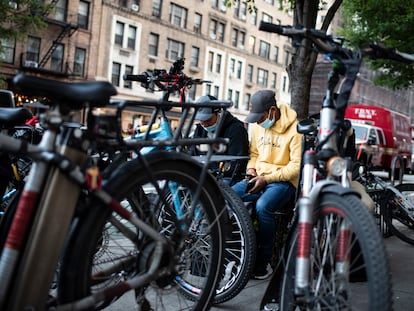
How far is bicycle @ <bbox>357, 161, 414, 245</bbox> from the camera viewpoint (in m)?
6.81

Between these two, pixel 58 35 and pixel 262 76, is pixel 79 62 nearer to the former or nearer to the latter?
pixel 58 35

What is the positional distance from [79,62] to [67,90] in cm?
3440

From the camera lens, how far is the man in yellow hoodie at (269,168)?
432 centimetres

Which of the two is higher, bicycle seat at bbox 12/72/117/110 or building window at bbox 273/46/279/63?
building window at bbox 273/46/279/63

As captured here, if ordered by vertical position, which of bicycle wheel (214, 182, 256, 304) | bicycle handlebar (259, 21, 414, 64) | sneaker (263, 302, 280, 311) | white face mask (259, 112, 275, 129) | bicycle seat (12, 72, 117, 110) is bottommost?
sneaker (263, 302, 280, 311)

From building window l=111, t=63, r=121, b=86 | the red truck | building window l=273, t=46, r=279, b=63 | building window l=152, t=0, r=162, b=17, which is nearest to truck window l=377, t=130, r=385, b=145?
the red truck

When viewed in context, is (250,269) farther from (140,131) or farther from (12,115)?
(12,115)

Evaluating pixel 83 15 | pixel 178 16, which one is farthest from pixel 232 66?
pixel 83 15

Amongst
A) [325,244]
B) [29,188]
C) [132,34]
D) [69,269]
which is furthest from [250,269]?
[132,34]

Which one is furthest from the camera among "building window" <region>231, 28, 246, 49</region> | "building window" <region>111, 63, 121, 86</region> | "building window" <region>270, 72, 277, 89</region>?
"building window" <region>270, 72, 277, 89</region>

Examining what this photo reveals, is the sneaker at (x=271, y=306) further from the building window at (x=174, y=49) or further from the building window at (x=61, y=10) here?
the building window at (x=174, y=49)

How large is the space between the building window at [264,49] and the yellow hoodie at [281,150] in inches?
1962

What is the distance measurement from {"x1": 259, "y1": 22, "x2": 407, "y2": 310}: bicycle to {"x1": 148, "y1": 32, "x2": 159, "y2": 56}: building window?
3845cm

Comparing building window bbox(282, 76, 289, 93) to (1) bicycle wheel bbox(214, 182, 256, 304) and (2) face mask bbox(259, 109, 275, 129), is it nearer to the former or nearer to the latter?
(2) face mask bbox(259, 109, 275, 129)
